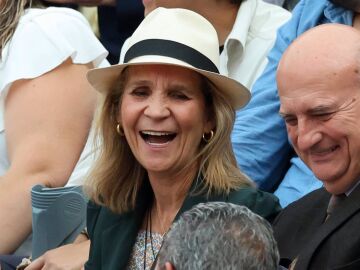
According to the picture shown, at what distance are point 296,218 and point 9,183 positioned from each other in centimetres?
139

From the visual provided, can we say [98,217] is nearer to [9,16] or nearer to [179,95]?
[179,95]

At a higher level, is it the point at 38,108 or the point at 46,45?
the point at 46,45

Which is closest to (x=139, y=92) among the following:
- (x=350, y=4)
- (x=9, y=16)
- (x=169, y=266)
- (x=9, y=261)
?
(x=350, y=4)

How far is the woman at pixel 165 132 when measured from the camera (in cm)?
337

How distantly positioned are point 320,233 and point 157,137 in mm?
791

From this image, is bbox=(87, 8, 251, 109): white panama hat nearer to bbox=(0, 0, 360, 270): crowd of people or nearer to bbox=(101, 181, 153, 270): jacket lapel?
bbox=(0, 0, 360, 270): crowd of people

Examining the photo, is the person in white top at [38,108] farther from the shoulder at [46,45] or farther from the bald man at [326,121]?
the bald man at [326,121]

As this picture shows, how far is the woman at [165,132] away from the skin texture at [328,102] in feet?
1.22

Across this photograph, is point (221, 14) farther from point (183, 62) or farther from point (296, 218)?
point (296, 218)

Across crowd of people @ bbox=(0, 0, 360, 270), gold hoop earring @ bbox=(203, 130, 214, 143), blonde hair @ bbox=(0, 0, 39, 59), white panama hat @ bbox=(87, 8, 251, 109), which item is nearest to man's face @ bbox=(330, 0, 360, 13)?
crowd of people @ bbox=(0, 0, 360, 270)

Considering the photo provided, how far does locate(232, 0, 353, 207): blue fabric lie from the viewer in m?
3.92

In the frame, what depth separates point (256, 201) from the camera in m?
3.32

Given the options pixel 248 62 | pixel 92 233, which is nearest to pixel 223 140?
pixel 92 233

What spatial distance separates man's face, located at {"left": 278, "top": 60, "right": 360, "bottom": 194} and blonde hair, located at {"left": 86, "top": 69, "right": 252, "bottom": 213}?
42 cm
